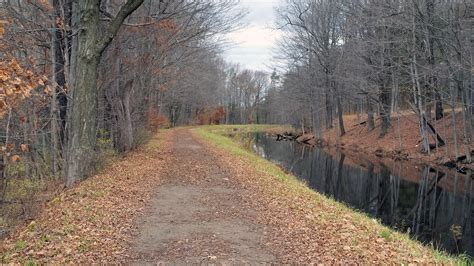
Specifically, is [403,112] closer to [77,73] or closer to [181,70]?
[181,70]

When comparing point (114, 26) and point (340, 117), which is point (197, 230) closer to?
point (114, 26)

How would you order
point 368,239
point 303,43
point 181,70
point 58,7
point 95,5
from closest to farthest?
point 368,239, point 95,5, point 58,7, point 181,70, point 303,43

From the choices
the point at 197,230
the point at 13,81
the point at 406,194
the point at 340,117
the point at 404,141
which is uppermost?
the point at 13,81

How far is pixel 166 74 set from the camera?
94.1 feet

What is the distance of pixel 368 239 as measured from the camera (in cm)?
715

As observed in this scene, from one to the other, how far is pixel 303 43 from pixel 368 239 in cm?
3506

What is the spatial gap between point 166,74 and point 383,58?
45.7ft

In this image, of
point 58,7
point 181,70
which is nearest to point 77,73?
point 58,7

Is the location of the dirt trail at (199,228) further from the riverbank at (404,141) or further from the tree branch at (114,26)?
the riverbank at (404,141)

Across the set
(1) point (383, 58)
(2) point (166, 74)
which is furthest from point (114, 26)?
(1) point (383, 58)

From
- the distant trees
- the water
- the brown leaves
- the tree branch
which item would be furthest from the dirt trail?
A: the distant trees

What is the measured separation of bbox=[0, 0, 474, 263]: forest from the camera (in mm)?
11344

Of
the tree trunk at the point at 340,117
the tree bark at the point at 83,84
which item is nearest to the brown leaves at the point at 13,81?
the tree bark at the point at 83,84

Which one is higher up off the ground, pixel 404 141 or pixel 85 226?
pixel 404 141
